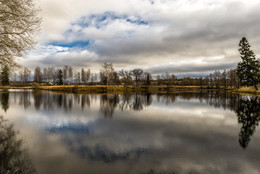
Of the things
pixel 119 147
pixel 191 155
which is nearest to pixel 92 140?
pixel 119 147

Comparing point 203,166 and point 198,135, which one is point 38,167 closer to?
point 203,166

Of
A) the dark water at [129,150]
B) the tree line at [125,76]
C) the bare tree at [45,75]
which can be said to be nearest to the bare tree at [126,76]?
the tree line at [125,76]

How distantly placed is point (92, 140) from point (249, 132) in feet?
37.7

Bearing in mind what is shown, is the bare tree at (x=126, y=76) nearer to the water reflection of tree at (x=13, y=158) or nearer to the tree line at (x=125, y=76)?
the tree line at (x=125, y=76)

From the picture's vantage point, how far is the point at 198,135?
10938mm

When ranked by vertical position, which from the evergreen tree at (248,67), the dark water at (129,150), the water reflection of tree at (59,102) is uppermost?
the evergreen tree at (248,67)

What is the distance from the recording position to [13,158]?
22.5 feet

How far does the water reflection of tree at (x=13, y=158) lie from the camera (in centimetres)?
594

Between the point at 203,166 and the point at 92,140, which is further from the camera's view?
the point at 92,140

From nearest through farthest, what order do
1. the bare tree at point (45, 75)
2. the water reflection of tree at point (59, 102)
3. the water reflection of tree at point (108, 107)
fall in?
the water reflection of tree at point (108, 107)
the water reflection of tree at point (59, 102)
the bare tree at point (45, 75)

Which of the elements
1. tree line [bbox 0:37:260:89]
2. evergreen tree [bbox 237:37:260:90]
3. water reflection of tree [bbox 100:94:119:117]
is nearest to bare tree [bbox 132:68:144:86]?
tree line [bbox 0:37:260:89]

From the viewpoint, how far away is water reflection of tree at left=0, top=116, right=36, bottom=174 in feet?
19.5

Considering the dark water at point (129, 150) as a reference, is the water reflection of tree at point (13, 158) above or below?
above

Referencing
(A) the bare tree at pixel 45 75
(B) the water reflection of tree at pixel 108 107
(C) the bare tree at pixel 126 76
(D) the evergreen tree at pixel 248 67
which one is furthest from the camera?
(A) the bare tree at pixel 45 75
